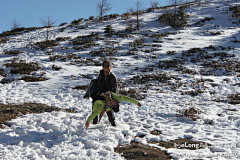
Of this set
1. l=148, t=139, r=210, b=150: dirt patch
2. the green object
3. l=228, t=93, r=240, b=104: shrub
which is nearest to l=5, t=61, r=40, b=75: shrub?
the green object

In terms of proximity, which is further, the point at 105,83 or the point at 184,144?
the point at 105,83

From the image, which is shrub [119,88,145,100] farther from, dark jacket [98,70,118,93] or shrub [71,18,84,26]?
shrub [71,18,84,26]

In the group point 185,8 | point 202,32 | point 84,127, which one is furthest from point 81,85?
point 185,8

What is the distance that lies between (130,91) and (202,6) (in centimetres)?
3327

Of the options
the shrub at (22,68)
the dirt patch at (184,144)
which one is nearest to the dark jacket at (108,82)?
the dirt patch at (184,144)

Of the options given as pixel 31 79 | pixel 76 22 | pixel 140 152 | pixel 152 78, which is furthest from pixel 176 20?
pixel 140 152

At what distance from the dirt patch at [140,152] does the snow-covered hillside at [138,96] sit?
0.46 ft

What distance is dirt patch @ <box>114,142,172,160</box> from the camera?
340 centimetres

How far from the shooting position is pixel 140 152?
11.6 ft

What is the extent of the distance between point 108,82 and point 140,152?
1.84m

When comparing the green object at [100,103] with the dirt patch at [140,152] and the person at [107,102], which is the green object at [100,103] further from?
the dirt patch at [140,152]

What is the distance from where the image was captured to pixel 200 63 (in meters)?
14.3

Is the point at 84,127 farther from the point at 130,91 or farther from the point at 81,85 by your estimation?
the point at 81,85

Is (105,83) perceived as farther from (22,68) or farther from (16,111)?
(22,68)
